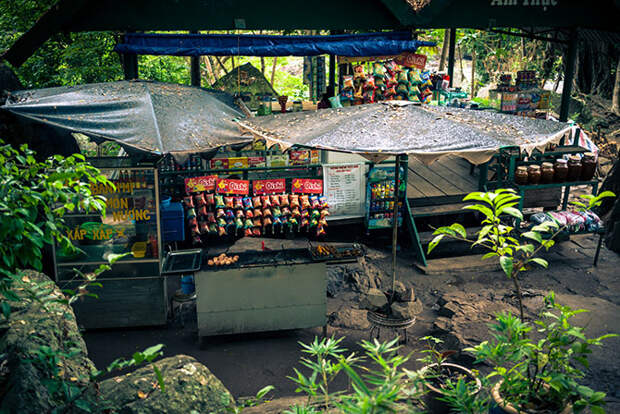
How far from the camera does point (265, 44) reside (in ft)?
33.0

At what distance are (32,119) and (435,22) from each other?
7804mm

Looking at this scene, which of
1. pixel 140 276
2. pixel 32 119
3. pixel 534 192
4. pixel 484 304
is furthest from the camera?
pixel 534 192

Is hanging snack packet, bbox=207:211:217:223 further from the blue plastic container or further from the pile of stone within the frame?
the pile of stone

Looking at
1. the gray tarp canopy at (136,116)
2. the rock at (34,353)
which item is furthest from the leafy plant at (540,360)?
the gray tarp canopy at (136,116)

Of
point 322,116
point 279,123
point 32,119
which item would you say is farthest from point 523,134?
point 32,119

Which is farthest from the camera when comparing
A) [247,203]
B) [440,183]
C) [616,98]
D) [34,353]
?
[616,98]

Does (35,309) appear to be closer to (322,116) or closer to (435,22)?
(322,116)

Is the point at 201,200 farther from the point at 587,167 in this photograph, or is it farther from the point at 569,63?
the point at 569,63

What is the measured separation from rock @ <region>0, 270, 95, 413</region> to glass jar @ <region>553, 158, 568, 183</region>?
28.0ft

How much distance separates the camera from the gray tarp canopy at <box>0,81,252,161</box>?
667cm

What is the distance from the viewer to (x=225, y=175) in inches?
330

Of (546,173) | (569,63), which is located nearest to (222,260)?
(546,173)

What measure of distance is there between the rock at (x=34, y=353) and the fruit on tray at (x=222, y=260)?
2130 millimetres

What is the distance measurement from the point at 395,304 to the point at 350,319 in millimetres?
988
